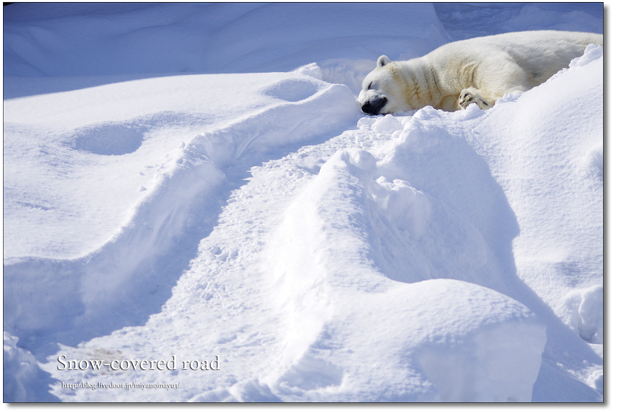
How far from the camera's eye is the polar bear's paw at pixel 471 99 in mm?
3477

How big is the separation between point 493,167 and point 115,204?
71.2 inches

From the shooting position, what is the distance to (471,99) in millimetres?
3580

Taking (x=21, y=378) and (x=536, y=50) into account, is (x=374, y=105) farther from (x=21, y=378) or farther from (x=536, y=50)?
(x=21, y=378)

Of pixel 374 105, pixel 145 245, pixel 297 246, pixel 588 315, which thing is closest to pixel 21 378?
pixel 145 245

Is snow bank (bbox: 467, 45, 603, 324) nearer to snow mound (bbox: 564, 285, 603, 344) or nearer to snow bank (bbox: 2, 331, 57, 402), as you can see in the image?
snow mound (bbox: 564, 285, 603, 344)

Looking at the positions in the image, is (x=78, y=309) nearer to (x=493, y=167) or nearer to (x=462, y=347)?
(x=462, y=347)

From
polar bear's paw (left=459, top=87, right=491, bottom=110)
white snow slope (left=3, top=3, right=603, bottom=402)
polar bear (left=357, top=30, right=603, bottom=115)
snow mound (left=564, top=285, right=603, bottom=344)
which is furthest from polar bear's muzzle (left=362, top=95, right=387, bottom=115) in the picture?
snow mound (left=564, top=285, right=603, bottom=344)

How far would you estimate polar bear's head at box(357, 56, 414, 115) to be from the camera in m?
3.82

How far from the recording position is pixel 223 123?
278 cm

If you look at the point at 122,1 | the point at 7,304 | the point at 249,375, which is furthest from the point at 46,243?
the point at 122,1

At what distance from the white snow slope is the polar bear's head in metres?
0.46

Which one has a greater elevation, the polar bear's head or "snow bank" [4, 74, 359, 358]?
the polar bear's head

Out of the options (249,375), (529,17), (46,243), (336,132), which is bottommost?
(249,375)

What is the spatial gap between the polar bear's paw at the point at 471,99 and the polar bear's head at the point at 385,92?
0.54 m
